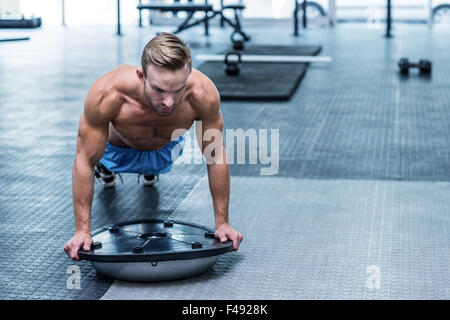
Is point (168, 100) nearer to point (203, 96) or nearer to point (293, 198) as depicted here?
point (203, 96)

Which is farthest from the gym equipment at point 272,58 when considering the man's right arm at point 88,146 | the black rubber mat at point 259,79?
the man's right arm at point 88,146

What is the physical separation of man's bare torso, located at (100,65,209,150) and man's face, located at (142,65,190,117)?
177 mm

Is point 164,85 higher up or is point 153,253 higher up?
point 164,85

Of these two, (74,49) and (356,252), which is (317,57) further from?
(356,252)

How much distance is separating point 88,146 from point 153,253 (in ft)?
1.25

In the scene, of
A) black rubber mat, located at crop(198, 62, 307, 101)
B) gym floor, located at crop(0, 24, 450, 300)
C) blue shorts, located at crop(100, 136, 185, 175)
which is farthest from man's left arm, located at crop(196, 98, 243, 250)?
black rubber mat, located at crop(198, 62, 307, 101)

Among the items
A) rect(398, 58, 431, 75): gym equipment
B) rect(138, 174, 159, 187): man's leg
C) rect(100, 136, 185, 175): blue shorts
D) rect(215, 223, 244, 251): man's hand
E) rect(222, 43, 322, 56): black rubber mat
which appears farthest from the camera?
rect(222, 43, 322, 56): black rubber mat

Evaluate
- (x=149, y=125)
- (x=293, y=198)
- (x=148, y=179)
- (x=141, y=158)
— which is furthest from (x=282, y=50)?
(x=149, y=125)

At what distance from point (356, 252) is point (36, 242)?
0.97 m

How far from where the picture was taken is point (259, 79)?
17.4ft

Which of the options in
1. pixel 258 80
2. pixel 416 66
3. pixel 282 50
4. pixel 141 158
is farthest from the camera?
pixel 282 50

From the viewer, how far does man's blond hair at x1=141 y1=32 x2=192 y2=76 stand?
1726 mm

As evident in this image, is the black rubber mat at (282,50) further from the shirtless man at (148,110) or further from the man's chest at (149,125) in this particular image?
the shirtless man at (148,110)

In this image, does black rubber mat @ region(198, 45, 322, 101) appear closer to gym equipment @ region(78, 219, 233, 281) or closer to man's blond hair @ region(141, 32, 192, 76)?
gym equipment @ region(78, 219, 233, 281)
